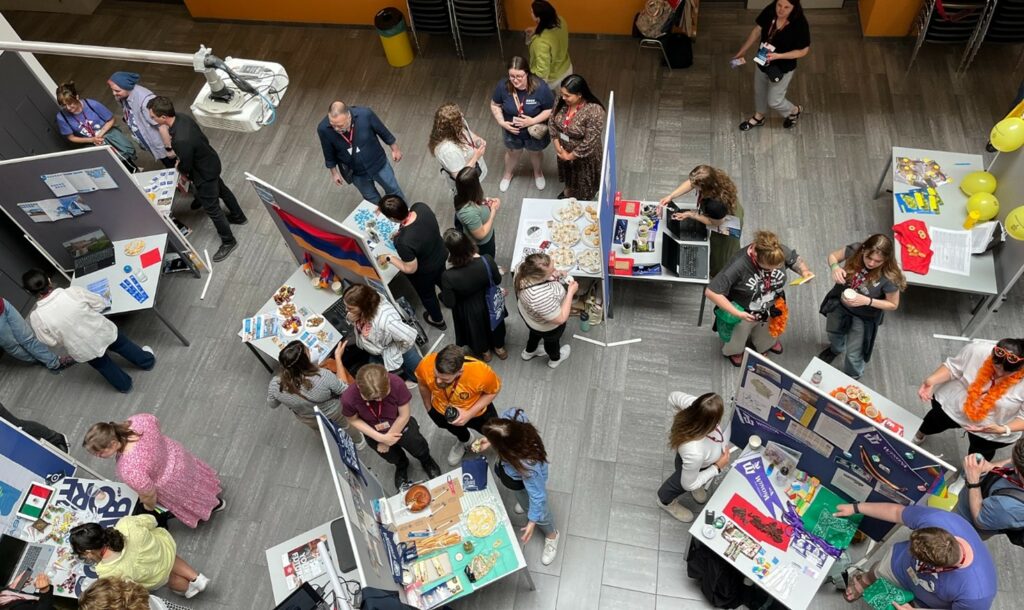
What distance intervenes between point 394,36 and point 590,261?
4.21 metres

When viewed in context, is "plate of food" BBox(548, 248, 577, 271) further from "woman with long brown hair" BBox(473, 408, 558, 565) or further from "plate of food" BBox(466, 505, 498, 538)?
"plate of food" BBox(466, 505, 498, 538)

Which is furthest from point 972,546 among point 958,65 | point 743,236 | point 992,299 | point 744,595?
point 958,65

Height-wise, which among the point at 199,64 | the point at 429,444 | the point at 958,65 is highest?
the point at 199,64

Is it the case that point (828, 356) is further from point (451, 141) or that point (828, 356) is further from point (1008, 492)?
point (451, 141)

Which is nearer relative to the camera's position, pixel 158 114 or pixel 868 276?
pixel 868 276

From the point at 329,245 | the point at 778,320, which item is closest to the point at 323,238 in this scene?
the point at 329,245

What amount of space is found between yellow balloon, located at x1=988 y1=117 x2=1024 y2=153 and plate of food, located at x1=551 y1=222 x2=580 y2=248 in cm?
320

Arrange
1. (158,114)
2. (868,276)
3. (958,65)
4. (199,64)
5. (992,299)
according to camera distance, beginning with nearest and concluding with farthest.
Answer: (199,64)
(868,276)
(992,299)
(158,114)
(958,65)

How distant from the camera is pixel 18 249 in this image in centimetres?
633

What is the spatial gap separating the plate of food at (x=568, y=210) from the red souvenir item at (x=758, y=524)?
2.67m

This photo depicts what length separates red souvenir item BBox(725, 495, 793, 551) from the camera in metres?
3.99

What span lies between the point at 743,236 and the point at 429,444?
11.0 ft

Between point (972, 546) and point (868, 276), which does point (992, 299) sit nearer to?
point (868, 276)

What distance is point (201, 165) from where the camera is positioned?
627 centimetres
